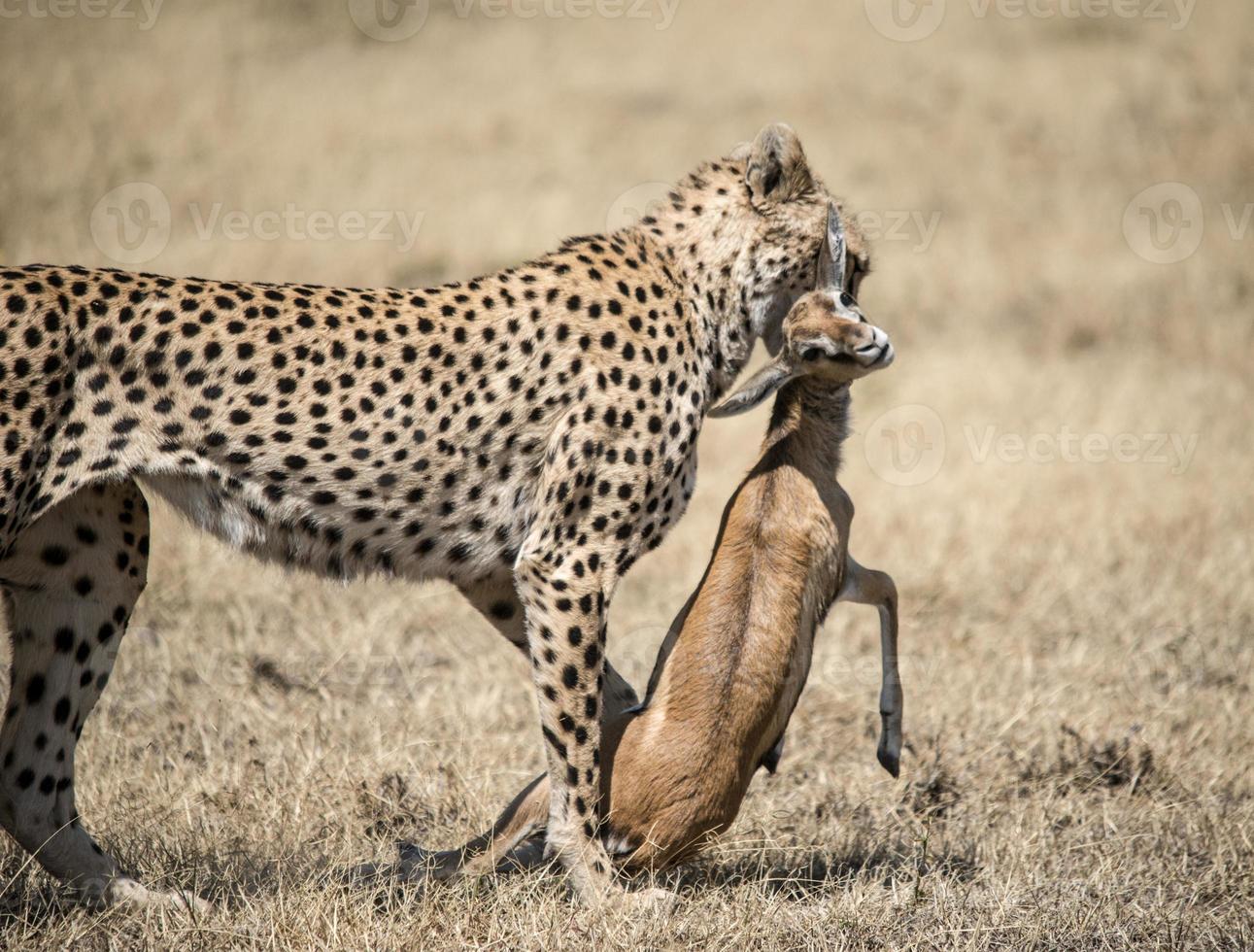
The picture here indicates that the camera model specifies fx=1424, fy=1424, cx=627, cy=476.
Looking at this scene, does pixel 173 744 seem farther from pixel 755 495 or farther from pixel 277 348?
pixel 755 495

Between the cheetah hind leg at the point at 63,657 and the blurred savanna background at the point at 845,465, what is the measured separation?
15 cm

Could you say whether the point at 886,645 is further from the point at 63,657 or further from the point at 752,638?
the point at 63,657

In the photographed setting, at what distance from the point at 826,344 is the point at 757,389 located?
0.78ft

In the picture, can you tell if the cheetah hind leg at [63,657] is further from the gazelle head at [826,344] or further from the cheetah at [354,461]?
the gazelle head at [826,344]

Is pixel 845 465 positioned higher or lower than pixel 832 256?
lower

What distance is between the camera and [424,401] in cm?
375

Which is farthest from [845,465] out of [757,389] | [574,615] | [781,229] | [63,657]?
[63,657]

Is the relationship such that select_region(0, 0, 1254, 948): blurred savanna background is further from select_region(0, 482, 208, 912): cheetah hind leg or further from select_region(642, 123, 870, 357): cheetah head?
select_region(642, 123, 870, 357): cheetah head

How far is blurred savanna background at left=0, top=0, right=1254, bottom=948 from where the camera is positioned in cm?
382

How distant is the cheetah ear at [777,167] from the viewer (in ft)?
14.0

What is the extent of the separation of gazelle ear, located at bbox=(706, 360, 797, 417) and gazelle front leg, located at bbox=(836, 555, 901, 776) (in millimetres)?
584

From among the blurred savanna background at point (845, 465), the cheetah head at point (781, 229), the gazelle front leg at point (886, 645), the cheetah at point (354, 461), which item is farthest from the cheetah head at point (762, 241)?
the blurred savanna background at point (845, 465)

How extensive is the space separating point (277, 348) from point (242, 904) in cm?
139

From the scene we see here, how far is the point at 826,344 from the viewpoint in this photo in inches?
153
